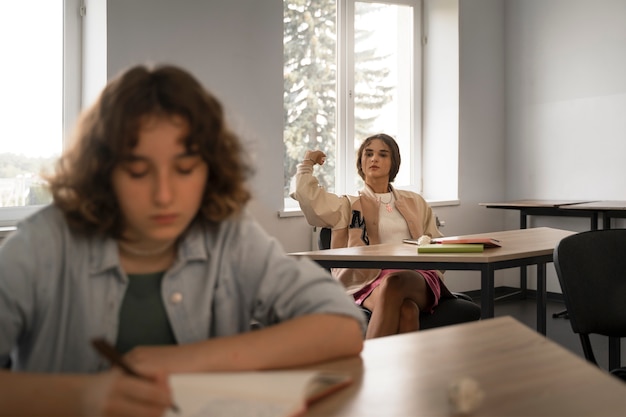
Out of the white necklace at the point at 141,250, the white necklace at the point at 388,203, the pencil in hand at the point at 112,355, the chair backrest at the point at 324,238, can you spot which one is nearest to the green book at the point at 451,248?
the chair backrest at the point at 324,238

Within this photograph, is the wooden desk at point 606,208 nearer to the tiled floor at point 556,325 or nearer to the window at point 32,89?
the tiled floor at point 556,325

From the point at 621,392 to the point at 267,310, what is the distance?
0.55 meters

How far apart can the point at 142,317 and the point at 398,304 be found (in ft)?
7.19

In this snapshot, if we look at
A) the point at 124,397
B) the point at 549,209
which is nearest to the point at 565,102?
the point at 549,209

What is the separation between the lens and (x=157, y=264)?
1.20 metres

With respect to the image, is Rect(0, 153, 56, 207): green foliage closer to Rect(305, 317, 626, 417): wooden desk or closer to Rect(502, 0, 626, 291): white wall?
Rect(305, 317, 626, 417): wooden desk

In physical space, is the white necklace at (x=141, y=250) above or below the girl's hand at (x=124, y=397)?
above

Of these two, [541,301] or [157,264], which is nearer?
[157,264]

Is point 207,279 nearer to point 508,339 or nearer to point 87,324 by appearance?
point 87,324

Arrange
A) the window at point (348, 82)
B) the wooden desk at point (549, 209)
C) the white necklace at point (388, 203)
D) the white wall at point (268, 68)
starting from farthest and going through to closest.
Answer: the window at point (348, 82) → the wooden desk at point (549, 209) → the white wall at point (268, 68) → the white necklace at point (388, 203)

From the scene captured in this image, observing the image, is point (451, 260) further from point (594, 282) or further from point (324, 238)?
point (324, 238)

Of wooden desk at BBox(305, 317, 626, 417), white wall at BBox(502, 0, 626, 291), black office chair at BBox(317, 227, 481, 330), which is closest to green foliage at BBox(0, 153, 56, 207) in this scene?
black office chair at BBox(317, 227, 481, 330)

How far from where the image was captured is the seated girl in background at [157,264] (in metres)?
1.06

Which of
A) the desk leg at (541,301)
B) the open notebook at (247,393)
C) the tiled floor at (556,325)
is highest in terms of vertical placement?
the open notebook at (247,393)
